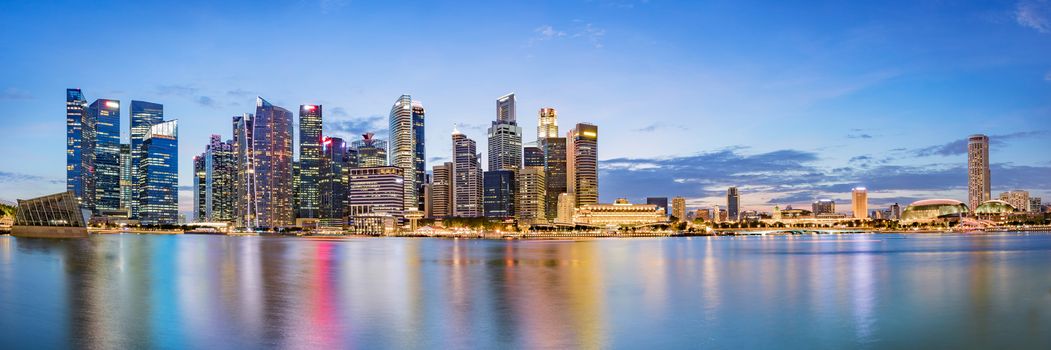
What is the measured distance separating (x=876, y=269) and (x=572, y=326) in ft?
148

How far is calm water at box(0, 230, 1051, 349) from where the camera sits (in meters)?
26.6

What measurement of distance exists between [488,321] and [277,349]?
30.7 ft

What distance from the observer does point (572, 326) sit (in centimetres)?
2919

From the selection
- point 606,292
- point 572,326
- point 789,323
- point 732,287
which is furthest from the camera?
point 732,287

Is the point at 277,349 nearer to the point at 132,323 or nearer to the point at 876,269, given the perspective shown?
the point at 132,323

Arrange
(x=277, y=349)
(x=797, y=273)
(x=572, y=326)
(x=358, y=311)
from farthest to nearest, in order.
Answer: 1. (x=797, y=273)
2. (x=358, y=311)
3. (x=572, y=326)
4. (x=277, y=349)

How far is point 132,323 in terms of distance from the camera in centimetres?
2923

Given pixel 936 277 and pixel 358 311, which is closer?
pixel 358 311

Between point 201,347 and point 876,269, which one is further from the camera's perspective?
point 876,269

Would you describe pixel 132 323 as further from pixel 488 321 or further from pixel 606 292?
pixel 606 292

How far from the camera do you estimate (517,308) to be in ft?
113

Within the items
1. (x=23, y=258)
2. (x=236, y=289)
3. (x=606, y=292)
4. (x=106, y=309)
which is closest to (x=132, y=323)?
(x=106, y=309)

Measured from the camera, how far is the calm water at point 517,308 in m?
26.6

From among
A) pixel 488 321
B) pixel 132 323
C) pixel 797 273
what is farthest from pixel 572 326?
pixel 797 273
